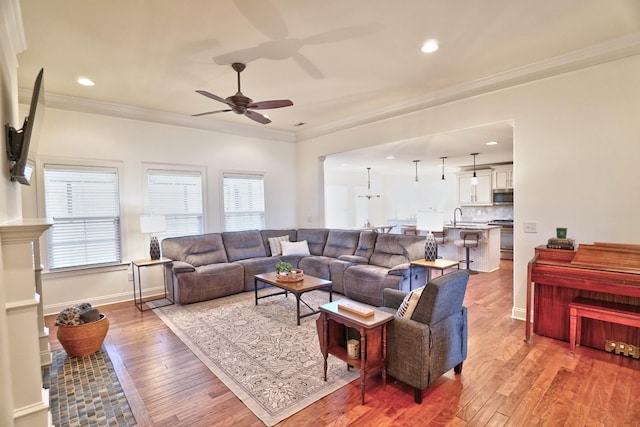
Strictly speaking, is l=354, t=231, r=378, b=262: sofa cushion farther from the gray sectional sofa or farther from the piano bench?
the piano bench

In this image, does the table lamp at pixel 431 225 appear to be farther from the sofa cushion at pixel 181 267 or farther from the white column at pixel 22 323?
the white column at pixel 22 323

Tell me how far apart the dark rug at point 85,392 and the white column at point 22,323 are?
1.39 ft

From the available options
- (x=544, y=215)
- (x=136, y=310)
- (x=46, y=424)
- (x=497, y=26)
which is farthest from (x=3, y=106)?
(x=544, y=215)

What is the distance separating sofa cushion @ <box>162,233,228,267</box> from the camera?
4.95m

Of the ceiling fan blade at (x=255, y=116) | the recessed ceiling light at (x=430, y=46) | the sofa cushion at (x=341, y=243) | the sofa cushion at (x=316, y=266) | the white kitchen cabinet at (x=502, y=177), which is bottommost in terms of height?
the sofa cushion at (x=316, y=266)

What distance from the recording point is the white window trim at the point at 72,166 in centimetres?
Result: 412

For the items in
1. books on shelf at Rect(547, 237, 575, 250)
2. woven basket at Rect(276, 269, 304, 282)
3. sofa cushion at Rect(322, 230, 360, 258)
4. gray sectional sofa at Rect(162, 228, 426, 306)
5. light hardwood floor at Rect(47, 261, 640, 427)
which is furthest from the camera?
sofa cushion at Rect(322, 230, 360, 258)

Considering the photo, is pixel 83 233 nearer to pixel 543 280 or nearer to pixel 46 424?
pixel 46 424

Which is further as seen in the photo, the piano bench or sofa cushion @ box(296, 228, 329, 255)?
sofa cushion @ box(296, 228, 329, 255)

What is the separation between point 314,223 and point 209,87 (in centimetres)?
354

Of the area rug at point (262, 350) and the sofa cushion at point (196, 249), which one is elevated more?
the sofa cushion at point (196, 249)

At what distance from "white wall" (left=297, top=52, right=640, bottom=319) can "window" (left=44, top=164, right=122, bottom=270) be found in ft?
17.2

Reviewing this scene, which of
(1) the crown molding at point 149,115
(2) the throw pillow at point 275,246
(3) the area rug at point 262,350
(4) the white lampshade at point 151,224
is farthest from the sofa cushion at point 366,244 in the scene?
(4) the white lampshade at point 151,224

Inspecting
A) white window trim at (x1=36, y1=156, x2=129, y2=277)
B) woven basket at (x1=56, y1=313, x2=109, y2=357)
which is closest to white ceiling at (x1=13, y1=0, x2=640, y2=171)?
white window trim at (x1=36, y1=156, x2=129, y2=277)
